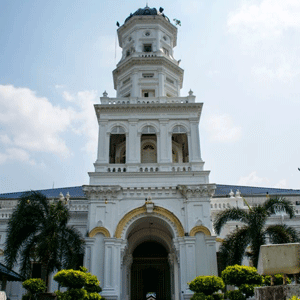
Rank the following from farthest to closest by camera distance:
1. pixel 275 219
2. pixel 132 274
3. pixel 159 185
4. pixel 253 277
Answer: pixel 132 274
pixel 275 219
pixel 159 185
pixel 253 277

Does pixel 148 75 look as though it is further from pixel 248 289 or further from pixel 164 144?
pixel 248 289

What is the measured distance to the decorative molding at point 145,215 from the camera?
78.1 ft

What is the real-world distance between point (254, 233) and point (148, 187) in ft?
25.3

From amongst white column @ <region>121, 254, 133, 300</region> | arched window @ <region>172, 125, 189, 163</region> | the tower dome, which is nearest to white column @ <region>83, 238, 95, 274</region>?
white column @ <region>121, 254, 133, 300</region>

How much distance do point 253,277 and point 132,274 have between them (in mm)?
16194

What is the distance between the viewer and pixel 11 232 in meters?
20.7

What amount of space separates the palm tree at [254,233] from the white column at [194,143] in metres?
5.68

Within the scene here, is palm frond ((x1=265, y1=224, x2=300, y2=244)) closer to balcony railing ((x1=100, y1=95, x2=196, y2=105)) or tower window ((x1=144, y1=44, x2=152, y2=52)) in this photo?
balcony railing ((x1=100, y1=95, x2=196, y2=105))

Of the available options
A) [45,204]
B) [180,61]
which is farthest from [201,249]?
[180,61]

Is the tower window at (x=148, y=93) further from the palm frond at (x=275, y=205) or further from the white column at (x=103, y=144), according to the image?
the palm frond at (x=275, y=205)

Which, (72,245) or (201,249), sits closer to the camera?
(72,245)

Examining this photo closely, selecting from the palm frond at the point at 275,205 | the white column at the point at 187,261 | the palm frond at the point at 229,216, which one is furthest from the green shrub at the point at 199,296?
the palm frond at the point at 275,205

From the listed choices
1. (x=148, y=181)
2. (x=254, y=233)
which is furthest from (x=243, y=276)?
(x=148, y=181)

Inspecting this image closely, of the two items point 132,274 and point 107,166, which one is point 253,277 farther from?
point 132,274
